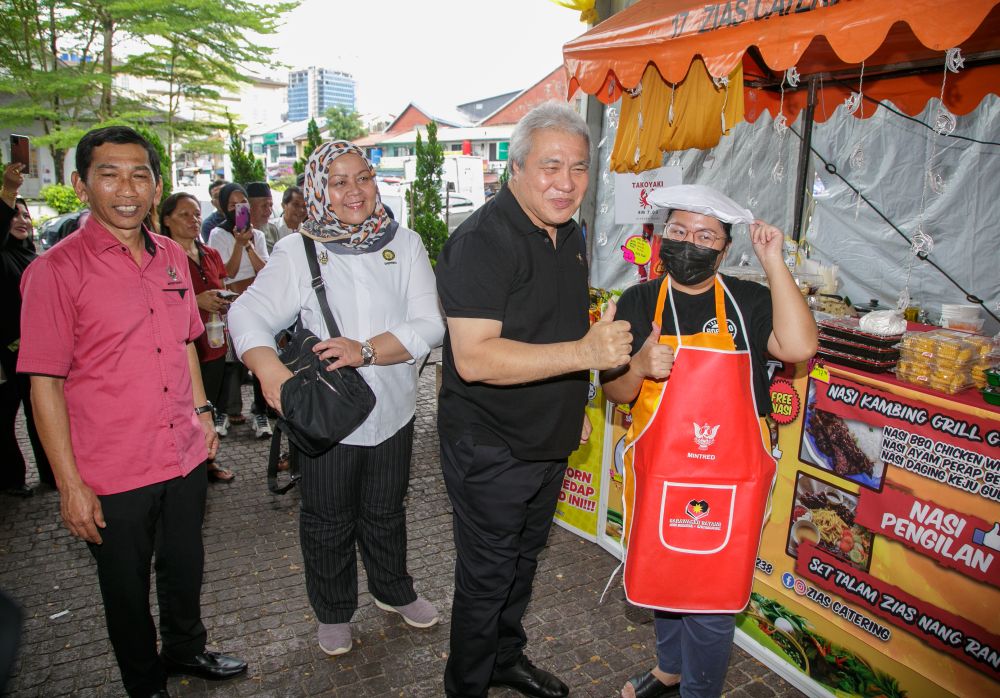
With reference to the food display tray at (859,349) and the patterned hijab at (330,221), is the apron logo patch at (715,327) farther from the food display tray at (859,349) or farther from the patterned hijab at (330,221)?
the patterned hijab at (330,221)

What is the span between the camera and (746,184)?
599 cm

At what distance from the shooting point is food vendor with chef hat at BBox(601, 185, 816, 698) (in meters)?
2.13

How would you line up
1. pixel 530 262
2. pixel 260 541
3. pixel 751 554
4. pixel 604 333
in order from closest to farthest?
1. pixel 604 333
2. pixel 530 262
3. pixel 751 554
4. pixel 260 541

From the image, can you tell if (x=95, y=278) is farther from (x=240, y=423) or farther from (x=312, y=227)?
(x=240, y=423)

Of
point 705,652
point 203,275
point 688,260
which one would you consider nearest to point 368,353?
point 688,260

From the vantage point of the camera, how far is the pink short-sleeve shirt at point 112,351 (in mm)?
1999

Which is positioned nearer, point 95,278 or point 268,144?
point 95,278

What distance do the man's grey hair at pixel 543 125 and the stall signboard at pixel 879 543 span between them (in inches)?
60.5

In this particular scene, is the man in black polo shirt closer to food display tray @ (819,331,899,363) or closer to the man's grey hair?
the man's grey hair

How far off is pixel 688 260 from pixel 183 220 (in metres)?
3.81

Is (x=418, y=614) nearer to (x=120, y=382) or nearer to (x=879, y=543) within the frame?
(x=120, y=382)

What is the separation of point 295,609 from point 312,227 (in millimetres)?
2048

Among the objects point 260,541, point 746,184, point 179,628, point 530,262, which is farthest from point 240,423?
point 746,184

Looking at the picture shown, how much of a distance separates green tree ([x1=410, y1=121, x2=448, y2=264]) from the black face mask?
1220 centimetres
